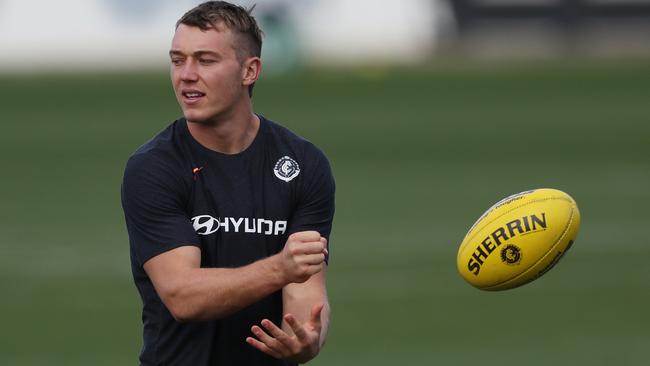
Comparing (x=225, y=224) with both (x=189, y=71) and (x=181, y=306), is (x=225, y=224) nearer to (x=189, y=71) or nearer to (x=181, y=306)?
(x=181, y=306)

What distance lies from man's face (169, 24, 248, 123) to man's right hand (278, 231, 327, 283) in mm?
848

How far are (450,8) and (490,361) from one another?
27088 millimetres

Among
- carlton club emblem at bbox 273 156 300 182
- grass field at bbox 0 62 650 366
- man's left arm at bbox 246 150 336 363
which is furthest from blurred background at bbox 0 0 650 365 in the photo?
carlton club emblem at bbox 273 156 300 182

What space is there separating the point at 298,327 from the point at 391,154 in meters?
19.3

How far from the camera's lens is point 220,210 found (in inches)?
278

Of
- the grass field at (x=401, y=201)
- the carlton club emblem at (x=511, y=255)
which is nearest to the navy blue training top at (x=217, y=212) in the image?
the carlton club emblem at (x=511, y=255)

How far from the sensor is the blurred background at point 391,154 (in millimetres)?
13828

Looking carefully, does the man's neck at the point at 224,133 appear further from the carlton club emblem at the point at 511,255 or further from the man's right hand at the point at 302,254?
the carlton club emblem at the point at 511,255

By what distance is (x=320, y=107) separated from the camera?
31.3 m

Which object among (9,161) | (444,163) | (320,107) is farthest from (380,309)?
(320,107)

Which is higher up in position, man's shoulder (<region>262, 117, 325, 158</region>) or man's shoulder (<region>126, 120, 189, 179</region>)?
man's shoulder (<region>262, 117, 325, 158</region>)

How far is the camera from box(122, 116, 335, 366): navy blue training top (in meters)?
6.99

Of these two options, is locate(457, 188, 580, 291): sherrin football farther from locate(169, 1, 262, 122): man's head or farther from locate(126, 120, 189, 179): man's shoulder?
locate(126, 120, 189, 179): man's shoulder

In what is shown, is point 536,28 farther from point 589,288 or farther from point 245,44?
point 245,44
